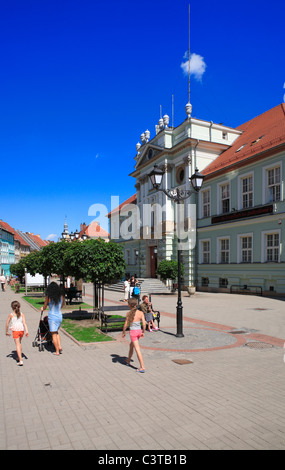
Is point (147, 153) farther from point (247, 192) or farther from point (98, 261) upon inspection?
point (98, 261)

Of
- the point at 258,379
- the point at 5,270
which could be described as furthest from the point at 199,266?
the point at 5,270

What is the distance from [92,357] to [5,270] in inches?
2981

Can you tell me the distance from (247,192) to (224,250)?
5.40 m

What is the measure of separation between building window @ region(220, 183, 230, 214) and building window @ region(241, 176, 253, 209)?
6.23 feet

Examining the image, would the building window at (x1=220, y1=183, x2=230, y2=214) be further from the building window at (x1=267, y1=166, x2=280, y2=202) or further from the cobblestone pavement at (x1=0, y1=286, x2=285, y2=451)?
the cobblestone pavement at (x1=0, y1=286, x2=285, y2=451)

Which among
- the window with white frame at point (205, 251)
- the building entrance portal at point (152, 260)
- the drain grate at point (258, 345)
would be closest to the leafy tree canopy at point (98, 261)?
the drain grate at point (258, 345)

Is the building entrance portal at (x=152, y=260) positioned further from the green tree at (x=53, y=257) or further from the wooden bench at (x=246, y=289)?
the green tree at (x=53, y=257)

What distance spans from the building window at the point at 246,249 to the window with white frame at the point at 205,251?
431cm

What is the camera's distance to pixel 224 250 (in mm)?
29469

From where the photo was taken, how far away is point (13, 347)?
1005cm

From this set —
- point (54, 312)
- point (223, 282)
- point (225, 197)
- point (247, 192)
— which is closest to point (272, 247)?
Answer: point (247, 192)

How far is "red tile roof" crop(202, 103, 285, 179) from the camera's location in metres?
25.6

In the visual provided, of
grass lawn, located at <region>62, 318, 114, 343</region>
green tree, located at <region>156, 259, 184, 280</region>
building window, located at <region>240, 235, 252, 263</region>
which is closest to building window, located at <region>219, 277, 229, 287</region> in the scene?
building window, located at <region>240, 235, 252, 263</region>

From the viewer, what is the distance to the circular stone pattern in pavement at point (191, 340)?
32.0 ft
